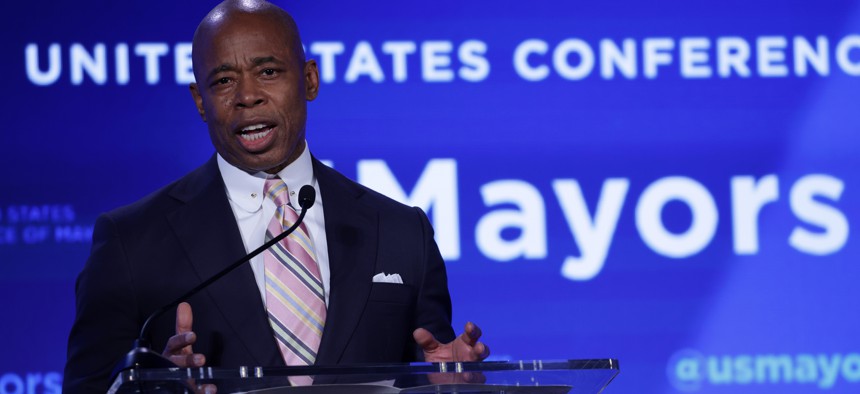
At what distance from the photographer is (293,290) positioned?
2246 mm

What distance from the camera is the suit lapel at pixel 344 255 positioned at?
221 cm

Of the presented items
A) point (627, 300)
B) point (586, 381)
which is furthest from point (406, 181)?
point (586, 381)

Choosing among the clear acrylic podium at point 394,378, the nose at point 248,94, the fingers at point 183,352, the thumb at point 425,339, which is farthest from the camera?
the nose at point 248,94

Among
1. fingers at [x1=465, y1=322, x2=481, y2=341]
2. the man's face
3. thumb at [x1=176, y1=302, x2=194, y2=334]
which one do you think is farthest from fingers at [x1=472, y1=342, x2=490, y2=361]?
the man's face

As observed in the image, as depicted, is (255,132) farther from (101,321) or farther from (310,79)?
(101,321)

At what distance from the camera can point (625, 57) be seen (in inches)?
154

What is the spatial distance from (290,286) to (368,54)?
5.54 feet

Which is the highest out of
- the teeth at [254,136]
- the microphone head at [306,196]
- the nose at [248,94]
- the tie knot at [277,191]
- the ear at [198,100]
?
the ear at [198,100]

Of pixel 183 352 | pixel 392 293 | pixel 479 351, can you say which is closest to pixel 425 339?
pixel 479 351

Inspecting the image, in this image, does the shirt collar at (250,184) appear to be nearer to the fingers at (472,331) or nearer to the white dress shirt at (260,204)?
the white dress shirt at (260,204)

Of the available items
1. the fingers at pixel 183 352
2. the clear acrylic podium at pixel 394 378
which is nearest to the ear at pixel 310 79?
the fingers at pixel 183 352

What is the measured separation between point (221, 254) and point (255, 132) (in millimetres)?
250

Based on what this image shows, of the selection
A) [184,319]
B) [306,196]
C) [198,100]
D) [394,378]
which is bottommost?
[394,378]

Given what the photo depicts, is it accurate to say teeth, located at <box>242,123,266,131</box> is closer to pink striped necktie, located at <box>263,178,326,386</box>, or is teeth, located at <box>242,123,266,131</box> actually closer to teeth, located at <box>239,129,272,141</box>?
teeth, located at <box>239,129,272,141</box>
